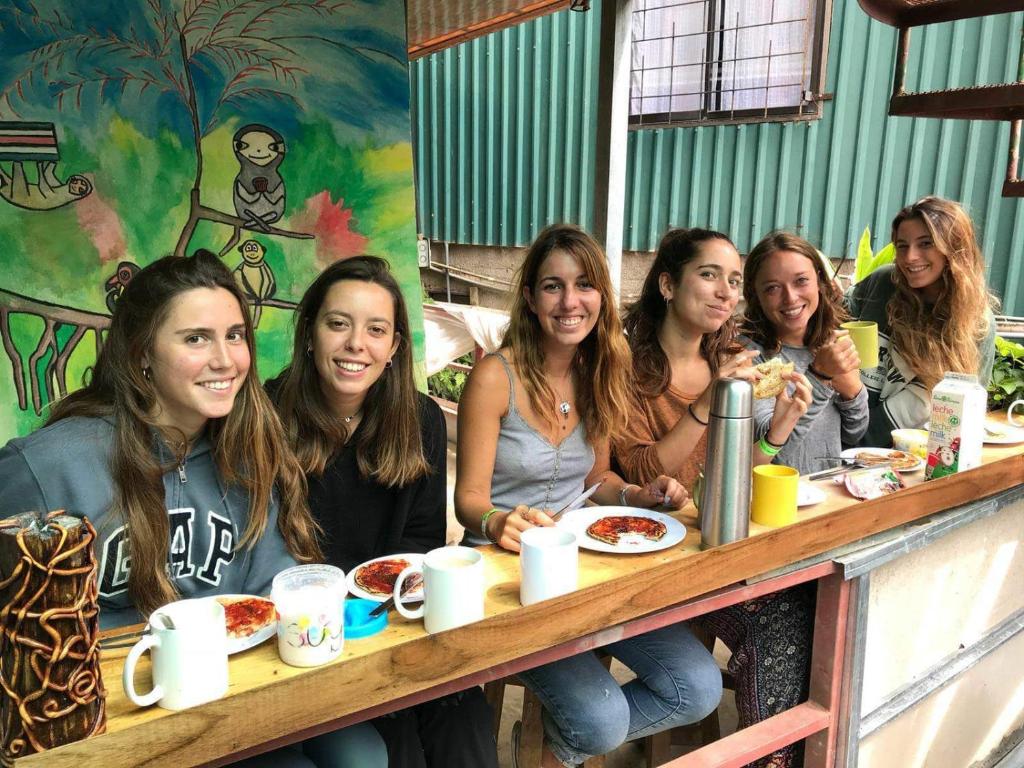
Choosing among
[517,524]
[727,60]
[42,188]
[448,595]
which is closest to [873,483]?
[517,524]

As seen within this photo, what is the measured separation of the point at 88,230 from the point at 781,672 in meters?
3.44

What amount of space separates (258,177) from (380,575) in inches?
122

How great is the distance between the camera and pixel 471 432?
7.32ft

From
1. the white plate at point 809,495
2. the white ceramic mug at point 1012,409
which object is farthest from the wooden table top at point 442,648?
the white ceramic mug at point 1012,409

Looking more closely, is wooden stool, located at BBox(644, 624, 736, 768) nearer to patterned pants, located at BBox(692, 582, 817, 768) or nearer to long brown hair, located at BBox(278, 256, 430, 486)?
patterned pants, located at BBox(692, 582, 817, 768)

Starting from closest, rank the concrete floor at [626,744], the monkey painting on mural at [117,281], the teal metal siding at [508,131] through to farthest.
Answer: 1. the concrete floor at [626,744]
2. the monkey painting on mural at [117,281]
3. the teal metal siding at [508,131]

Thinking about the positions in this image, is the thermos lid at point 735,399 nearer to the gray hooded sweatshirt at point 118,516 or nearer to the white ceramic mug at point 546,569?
the white ceramic mug at point 546,569

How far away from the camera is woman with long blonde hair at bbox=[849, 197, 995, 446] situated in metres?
2.82

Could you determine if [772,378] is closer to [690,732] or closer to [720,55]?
[690,732]

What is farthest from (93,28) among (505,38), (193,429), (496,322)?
(505,38)

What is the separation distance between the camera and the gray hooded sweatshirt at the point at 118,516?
1564 millimetres

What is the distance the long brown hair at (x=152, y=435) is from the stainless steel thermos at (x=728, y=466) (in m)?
0.97

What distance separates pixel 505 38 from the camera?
26.7ft

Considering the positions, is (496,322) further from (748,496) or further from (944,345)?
(748,496)
